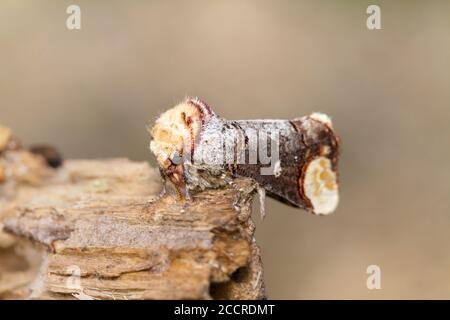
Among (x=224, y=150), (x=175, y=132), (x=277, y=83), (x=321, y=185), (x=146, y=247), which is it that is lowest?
(x=146, y=247)

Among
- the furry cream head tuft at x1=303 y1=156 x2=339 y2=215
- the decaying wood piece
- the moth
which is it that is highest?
the moth

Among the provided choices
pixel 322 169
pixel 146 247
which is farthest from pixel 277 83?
pixel 146 247

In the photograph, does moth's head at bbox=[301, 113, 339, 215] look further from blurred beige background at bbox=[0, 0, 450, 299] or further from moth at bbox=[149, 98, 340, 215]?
blurred beige background at bbox=[0, 0, 450, 299]

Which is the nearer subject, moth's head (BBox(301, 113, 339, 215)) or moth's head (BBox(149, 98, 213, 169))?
moth's head (BBox(149, 98, 213, 169))

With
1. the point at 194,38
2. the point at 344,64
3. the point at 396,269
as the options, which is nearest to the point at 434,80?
the point at 344,64

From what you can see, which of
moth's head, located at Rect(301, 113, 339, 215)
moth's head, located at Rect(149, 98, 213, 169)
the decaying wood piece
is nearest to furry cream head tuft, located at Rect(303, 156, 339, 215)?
moth's head, located at Rect(301, 113, 339, 215)

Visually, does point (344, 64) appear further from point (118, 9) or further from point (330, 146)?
point (330, 146)

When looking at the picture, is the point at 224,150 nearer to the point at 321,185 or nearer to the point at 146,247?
the point at 146,247
